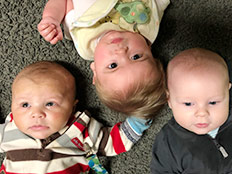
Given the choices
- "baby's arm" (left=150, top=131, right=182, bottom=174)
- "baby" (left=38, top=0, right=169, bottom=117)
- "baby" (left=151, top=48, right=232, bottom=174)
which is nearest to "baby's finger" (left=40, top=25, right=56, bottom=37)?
"baby" (left=38, top=0, right=169, bottom=117)

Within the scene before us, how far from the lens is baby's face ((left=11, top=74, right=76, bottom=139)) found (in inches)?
37.3

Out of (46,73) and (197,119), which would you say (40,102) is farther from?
(197,119)

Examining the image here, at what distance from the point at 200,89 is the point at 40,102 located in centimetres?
51

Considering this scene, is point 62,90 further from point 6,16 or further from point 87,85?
point 6,16

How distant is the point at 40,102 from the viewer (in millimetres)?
953

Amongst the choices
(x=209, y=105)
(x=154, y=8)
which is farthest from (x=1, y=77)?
(x=209, y=105)

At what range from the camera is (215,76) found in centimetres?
80

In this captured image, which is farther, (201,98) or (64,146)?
(64,146)

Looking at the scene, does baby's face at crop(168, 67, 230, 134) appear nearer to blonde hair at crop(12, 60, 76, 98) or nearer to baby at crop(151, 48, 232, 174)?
baby at crop(151, 48, 232, 174)

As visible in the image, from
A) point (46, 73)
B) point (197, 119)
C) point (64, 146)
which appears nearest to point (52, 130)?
point (64, 146)

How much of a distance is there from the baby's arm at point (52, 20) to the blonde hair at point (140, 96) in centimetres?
20

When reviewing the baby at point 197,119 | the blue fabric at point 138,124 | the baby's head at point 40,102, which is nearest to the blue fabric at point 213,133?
the baby at point 197,119

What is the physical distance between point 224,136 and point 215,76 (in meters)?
0.22

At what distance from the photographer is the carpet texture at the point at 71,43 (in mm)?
1060
